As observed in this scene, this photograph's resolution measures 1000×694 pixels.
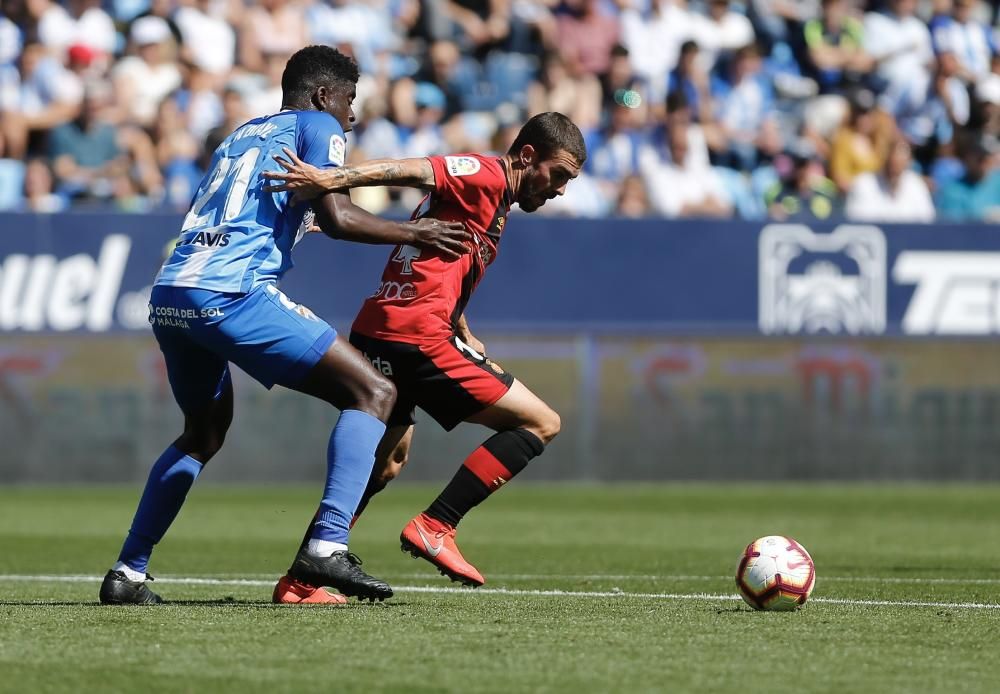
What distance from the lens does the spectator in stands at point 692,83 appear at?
1891 centimetres

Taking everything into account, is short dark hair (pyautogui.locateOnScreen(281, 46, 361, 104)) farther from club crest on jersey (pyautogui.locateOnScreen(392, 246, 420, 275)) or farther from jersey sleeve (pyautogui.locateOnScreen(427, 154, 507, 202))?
club crest on jersey (pyautogui.locateOnScreen(392, 246, 420, 275))

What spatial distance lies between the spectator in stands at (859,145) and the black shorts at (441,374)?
11.9 metres

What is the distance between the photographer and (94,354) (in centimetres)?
1534

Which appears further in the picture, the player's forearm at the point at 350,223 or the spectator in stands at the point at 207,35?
the spectator in stands at the point at 207,35

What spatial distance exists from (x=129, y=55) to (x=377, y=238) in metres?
11.6

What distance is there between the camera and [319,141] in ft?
22.2

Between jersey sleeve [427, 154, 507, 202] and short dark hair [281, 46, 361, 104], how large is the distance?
0.51 metres

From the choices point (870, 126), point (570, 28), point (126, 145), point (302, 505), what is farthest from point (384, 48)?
point (302, 505)

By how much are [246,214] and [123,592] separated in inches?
64.7

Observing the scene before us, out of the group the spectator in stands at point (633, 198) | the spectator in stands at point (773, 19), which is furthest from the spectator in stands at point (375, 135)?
the spectator in stands at point (773, 19)

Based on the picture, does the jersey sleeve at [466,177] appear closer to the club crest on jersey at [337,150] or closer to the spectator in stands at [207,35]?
the club crest on jersey at [337,150]

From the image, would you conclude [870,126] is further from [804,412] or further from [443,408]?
[443,408]

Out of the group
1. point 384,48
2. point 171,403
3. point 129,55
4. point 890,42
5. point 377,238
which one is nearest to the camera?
point 377,238

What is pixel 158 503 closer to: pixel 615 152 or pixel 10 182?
pixel 10 182
